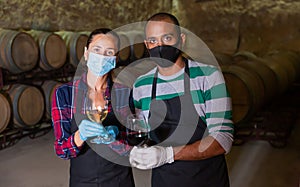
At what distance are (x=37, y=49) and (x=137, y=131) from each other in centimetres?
355

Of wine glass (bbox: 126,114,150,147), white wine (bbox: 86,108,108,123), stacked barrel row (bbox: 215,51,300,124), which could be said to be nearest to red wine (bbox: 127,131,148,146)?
wine glass (bbox: 126,114,150,147)

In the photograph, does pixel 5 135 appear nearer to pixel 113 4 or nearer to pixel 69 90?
pixel 69 90

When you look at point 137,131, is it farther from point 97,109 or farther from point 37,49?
point 37,49

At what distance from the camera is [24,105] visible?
4.24 meters

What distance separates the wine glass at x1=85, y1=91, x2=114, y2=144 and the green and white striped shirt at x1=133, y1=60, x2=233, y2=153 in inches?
7.5

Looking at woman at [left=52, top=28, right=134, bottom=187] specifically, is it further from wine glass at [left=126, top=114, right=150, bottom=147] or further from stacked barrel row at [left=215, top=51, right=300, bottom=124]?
stacked barrel row at [left=215, top=51, right=300, bottom=124]

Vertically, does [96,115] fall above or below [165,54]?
below

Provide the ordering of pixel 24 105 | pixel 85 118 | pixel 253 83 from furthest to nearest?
pixel 24 105 → pixel 253 83 → pixel 85 118

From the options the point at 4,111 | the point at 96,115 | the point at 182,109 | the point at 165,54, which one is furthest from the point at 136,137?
the point at 4,111

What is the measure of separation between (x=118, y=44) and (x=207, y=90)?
16.4 inches

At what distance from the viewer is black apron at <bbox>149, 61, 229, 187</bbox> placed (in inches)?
55.2

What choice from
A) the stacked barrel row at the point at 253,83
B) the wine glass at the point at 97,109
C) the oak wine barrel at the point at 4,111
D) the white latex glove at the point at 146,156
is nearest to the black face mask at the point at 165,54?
the wine glass at the point at 97,109

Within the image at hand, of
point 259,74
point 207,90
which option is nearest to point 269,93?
point 259,74

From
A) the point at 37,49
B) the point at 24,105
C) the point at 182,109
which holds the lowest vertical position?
the point at 24,105
